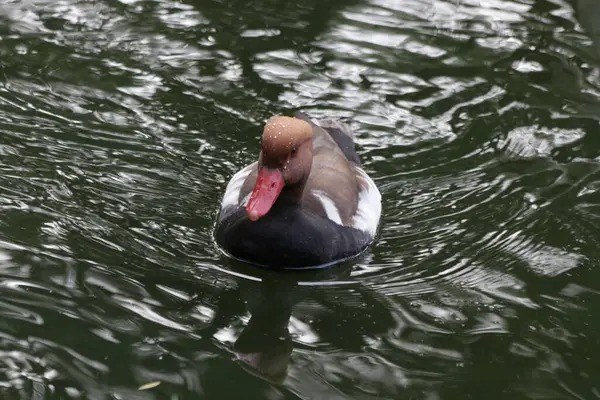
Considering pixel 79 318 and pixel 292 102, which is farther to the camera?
pixel 292 102

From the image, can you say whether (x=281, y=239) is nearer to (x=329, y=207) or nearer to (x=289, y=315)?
(x=329, y=207)

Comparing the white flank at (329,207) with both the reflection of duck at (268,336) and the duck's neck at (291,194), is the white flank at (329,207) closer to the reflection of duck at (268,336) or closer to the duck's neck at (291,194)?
the duck's neck at (291,194)

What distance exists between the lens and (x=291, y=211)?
21.8 feet

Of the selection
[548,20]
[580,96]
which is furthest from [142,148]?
[548,20]

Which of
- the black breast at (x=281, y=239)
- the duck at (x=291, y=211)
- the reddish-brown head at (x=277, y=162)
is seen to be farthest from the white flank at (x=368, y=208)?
the reddish-brown head at (x=277, y=162)

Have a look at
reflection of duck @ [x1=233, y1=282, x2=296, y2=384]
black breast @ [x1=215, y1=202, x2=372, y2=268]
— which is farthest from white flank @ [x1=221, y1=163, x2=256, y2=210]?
reflection of duck @ [x1=233, y1=282, x2=296, y2=384]

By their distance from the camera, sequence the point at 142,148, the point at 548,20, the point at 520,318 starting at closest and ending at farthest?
1. the point at 520,318
2. the point at 142,148
3. the point at 548,20

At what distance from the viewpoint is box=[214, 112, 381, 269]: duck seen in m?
6.46

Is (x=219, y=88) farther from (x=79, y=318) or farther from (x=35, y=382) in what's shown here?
(x=35, y=382)

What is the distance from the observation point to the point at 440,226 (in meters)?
7.15

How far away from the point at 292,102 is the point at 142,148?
1.50m

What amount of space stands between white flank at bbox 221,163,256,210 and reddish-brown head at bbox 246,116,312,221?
1.03 ft

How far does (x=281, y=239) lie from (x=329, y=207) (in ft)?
1.51

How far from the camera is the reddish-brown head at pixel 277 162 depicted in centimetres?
639
